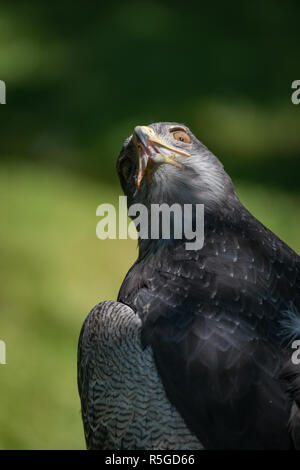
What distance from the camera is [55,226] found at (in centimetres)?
521

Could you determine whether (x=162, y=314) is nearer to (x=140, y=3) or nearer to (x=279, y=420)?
(x=279, y=420)

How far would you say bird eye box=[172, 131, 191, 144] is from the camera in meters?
2.87

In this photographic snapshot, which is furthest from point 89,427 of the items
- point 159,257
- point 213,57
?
point 213,57

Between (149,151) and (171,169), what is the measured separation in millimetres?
113

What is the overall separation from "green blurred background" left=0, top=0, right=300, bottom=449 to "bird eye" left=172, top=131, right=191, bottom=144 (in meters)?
1.70

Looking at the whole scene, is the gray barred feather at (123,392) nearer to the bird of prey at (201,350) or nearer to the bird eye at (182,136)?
the bird of prey at (201,350)

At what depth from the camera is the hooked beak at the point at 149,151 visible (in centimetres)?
Result: 270

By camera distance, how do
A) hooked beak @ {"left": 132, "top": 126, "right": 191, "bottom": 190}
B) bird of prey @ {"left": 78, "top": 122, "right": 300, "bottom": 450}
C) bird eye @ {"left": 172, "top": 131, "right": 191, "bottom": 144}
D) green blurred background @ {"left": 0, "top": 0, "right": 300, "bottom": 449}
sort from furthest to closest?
green blurred background @ {"left": 0, "top": 0, "right": 300, "bottom": 449}
bird eye @ {"left": 172, "top": 131, "right": 191, "bottom": 144}
hooked beak @ {"left": 132, "top": 126, "right": 191, "bottom": 190}
bird of prey @ {"left": 78, "top": 122, "right": 300, "bottom": 450}

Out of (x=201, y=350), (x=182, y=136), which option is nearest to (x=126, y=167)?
(x=182, y=136)

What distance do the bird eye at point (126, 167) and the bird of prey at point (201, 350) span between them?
0.76 ft

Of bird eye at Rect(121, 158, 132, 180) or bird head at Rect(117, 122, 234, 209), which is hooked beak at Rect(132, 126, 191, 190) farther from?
bird eye at Rect(121, 158, 132, 180)

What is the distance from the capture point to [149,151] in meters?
2.71

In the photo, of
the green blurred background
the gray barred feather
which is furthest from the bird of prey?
the green blurred background

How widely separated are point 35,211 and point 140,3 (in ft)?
9.71
